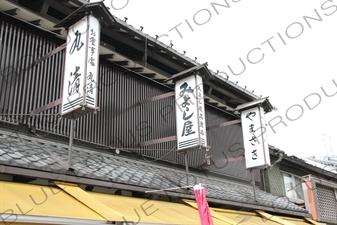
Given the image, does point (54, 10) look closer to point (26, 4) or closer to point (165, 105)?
point (26, 4)

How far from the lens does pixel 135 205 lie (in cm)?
748

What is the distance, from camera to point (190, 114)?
10.1m

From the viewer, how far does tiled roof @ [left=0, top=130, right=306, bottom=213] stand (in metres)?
6.60

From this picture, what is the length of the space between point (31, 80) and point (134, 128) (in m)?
3.40

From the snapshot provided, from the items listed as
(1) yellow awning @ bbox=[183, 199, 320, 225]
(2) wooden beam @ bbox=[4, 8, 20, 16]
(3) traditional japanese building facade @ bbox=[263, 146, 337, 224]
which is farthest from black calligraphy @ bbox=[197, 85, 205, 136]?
(3) traditional japanese building facade @ bbox=[263, 146, 337, 224]

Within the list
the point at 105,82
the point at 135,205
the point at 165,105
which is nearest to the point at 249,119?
the point at 165,105

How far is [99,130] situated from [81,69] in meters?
2.67

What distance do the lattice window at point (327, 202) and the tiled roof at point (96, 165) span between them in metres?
4.27

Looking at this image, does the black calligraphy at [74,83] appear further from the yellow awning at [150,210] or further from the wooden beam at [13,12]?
the wooden beam at [13,12]

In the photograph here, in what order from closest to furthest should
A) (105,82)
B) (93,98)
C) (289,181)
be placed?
(93,98), (105,82), (289,181)

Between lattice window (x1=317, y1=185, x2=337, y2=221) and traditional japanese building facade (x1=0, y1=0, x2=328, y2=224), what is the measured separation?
94.9 inches

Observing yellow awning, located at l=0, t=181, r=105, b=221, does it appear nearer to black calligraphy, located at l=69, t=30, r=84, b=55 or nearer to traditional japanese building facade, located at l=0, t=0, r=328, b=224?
traditional japanese building facade, located at l=0, t=0, r=328, b=224

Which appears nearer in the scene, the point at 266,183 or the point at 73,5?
the point at 73,5

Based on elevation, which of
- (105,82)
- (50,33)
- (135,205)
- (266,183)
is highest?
(50,33)
